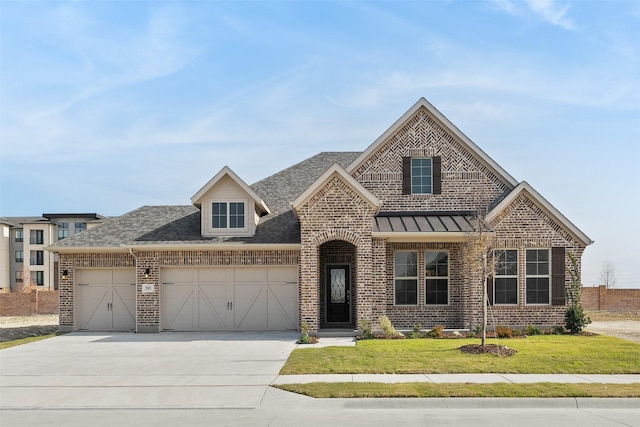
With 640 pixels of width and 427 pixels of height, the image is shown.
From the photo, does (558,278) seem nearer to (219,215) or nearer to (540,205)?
(540,205)

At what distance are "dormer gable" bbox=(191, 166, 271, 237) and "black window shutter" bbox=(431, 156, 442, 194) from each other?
6.65 metres

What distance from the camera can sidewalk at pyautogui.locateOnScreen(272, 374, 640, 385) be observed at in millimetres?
11203

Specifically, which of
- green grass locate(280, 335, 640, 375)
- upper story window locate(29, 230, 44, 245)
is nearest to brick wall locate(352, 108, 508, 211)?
green grass locate(280, 335, 640, 375)

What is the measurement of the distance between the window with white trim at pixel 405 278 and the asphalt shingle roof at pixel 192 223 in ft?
12.5

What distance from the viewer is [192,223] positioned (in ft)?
71.6

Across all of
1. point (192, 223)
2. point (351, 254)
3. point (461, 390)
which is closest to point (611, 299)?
point (351, 254)

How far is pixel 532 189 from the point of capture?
62.8ft

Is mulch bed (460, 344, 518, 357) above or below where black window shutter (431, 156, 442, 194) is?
below

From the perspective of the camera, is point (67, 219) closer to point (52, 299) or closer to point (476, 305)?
point (52, 299)

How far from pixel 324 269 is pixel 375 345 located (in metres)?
5.30

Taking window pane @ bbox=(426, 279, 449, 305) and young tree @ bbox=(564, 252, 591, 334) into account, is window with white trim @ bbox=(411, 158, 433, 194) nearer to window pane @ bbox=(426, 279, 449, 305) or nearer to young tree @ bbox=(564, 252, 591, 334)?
window pane @ bbox=(426, 279, 449, 305)

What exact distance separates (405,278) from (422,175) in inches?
158

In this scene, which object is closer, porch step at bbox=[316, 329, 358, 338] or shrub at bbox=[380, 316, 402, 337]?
shrub at bbox=[380, 316, 402, 337]

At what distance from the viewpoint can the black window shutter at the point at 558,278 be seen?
1906 centimetres
